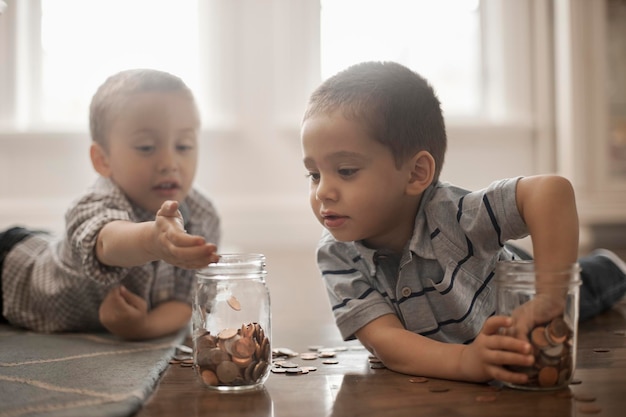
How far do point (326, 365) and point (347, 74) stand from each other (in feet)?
1.43

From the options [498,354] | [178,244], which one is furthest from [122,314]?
[498,354]

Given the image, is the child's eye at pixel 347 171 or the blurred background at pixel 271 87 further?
the blurred background at pixel 271 87

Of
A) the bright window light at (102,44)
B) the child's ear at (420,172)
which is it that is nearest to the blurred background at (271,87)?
the bright window light at (102,44)

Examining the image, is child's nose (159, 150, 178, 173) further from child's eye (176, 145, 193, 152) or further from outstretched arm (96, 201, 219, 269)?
outstretched arm (96, 201, 219, 269)

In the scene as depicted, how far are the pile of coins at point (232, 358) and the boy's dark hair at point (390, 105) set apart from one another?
336 millimetres

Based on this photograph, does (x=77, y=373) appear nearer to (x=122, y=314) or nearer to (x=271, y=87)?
(x=122, y=314)

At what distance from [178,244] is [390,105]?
0.39 meters

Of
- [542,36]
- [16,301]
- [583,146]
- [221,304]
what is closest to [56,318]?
[16,301]

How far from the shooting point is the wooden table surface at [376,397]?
2.74 ft

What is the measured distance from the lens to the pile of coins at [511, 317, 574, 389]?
2.90 feet

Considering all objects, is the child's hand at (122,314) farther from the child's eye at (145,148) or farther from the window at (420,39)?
the window at (420,39)

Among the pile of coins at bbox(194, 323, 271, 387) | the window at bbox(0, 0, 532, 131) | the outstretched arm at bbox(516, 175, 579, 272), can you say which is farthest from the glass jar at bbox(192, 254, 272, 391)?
the window at bbox(0, 0, 532, 131)

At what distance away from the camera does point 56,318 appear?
151 centimetres

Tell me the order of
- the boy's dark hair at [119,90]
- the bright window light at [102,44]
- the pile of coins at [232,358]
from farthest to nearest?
the bright window light at [102,44], the boy's dark hair at [119,90], the pile of coins at [232,358]
